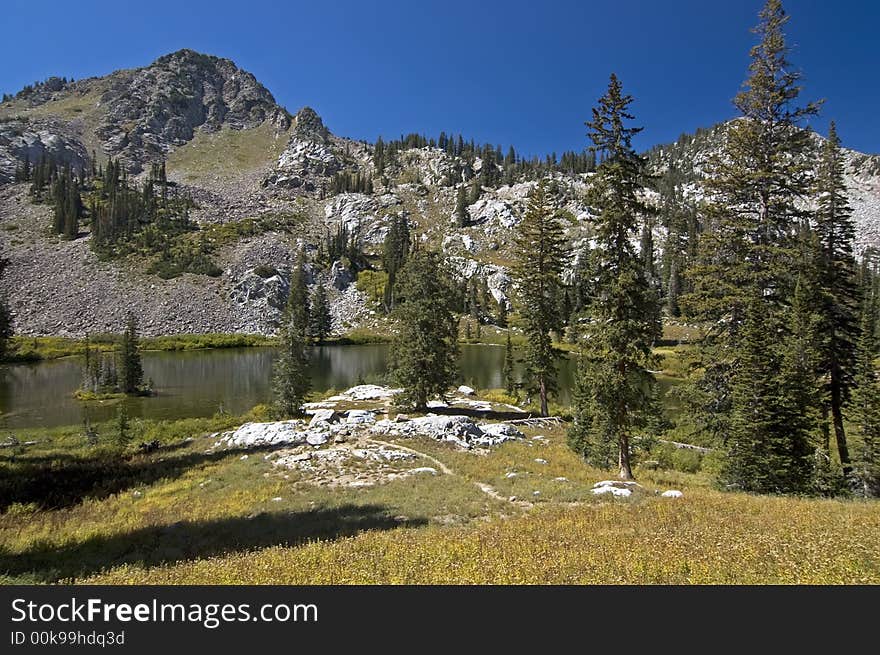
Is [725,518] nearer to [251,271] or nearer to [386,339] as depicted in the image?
[386,339]

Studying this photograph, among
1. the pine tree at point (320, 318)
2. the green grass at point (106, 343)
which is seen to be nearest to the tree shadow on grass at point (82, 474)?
the green grass at point (106, 343)

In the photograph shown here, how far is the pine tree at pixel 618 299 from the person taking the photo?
676 inches

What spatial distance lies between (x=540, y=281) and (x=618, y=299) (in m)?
14.8

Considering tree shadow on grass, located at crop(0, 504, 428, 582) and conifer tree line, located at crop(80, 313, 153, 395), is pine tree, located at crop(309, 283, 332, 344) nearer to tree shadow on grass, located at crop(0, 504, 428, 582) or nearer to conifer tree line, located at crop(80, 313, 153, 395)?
conifer tree line, located at crop(80, 313, 153, 395)

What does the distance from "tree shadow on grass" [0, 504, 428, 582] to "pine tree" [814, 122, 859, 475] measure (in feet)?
81.5

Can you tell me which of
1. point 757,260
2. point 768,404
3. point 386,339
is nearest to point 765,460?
point 768,404

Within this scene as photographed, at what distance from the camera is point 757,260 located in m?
20.2

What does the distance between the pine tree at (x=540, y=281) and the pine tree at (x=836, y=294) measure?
14.7 meters

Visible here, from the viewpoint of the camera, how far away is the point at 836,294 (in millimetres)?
23719

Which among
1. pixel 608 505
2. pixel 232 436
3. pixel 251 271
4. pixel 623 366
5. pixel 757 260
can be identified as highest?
pixel 251 271

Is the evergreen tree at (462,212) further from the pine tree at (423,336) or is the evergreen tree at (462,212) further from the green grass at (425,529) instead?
the green grass at (425,529)

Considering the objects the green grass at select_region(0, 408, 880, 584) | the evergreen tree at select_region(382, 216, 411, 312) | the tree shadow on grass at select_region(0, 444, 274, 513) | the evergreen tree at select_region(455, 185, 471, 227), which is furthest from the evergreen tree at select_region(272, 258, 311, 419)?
the evergreen tree at select_region(455, 185, 471, 227)

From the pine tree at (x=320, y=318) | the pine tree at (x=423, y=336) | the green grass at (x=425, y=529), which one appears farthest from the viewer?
the pine tree at (x=320, y=318)
